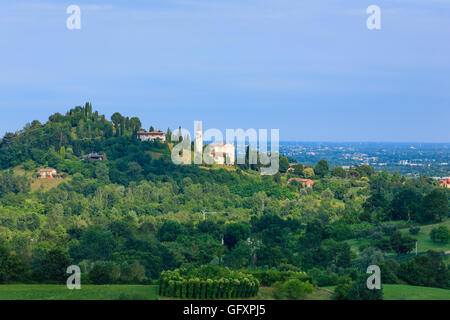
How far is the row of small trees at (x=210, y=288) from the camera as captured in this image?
52.5 feet

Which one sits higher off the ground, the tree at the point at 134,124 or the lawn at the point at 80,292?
the tree at the point at 134,124

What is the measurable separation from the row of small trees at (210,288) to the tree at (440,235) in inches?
492

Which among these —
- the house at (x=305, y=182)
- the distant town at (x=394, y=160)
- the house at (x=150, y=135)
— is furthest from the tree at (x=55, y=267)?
the distant town at (x=394, y=160)

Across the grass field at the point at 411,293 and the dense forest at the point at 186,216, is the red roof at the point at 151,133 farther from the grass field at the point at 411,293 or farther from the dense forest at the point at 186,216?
the grass field at the point at 411,293

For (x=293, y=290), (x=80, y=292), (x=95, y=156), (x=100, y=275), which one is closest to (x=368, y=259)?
(x=293, y=290)

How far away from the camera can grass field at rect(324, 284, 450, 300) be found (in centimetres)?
1659

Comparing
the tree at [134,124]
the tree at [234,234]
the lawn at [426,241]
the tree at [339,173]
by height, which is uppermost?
the tree at [134,124]

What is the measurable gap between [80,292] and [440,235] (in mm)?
16618

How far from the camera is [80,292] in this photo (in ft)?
54.2

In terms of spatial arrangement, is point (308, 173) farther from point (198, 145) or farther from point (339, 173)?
point (198, 145)

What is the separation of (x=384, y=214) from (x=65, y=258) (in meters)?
19.7

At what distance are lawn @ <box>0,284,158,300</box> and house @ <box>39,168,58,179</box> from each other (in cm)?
3247
